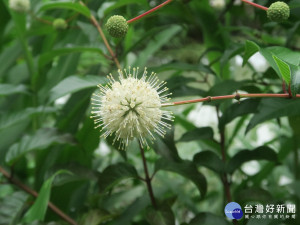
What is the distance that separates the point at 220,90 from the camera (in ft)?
2.43

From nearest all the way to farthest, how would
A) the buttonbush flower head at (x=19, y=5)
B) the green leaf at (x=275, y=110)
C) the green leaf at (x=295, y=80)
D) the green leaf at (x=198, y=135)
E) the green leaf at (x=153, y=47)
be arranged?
the green leaf at (x=295, y=80), the green leaf at (x=275, y=110), the green leaf at (x=198, y=135), the buttonbush flower head at (x=19, y=5), the green leaf at (x=153, y=47)

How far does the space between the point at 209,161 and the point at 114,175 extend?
0.18 meters

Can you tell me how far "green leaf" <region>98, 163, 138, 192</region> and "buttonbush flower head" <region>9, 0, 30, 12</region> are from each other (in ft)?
A: 1.78

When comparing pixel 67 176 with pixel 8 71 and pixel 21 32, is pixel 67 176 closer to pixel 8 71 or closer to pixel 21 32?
pixel 21 32

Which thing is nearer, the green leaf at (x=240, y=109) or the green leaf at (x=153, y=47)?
the green leaf at (x=240, y=109)

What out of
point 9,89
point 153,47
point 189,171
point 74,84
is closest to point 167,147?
point 189,171

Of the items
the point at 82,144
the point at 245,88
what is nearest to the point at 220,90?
the point at 245,88

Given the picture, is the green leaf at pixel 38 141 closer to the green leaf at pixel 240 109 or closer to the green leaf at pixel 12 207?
the green leaf at pixel 12 207

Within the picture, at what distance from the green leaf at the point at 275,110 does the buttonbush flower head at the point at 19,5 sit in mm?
672

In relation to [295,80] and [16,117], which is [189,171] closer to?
[295,80]

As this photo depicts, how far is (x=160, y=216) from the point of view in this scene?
717mm

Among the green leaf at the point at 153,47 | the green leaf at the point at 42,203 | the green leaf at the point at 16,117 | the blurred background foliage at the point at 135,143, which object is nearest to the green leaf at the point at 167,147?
the blurred background foliage at the point at 135,143

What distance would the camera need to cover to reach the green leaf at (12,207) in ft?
2.78

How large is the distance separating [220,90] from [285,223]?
250mm
